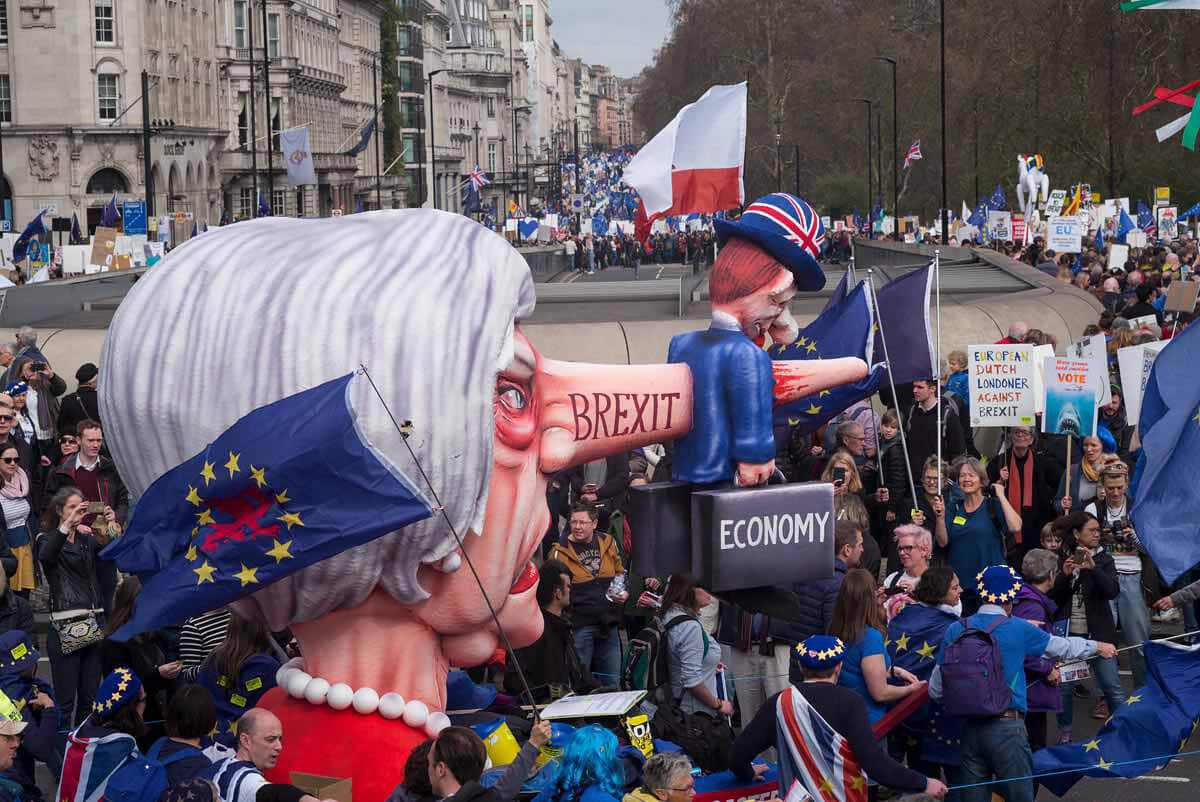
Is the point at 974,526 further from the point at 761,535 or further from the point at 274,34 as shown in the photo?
the point at 274,34

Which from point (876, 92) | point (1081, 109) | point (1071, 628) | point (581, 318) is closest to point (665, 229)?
point (876, 92)

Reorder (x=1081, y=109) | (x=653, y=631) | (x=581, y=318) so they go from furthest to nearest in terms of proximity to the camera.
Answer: (x=1081, y=109) < (x=581, y=318) < (x=653, y=631)

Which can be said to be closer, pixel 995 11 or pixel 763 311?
pixel 763 311

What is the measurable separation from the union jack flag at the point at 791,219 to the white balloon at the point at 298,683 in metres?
2.22

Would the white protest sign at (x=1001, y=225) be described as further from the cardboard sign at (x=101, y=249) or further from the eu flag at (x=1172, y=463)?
the eu flag at (x=1172, y=463)

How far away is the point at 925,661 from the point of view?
7984 millimetres

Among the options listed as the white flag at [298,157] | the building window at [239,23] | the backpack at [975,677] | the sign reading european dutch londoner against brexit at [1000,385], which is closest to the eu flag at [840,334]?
the backpack at [975,677]

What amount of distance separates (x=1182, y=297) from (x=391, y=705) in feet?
43.2

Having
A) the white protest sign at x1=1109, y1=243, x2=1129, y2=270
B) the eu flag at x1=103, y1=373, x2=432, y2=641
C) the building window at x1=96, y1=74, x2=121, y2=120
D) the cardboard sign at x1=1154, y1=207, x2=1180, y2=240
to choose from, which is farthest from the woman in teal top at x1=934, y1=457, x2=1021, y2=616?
the building window at x1=96, y1=74, x2=121, y2=120

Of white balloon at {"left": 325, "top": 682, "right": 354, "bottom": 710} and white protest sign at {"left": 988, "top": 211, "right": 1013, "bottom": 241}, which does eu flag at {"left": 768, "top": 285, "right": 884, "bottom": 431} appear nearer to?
white balloon at {"left": 325, "top": 682, "right": 354, "bottom": 710}

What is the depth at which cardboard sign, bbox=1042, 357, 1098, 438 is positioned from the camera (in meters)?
12.0

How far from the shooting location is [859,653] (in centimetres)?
776

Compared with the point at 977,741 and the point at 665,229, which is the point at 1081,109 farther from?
the point at 977,741

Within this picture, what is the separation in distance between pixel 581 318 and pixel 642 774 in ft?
34.6
